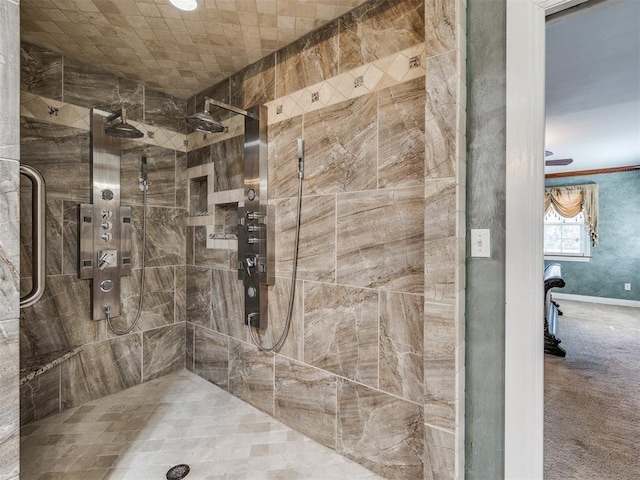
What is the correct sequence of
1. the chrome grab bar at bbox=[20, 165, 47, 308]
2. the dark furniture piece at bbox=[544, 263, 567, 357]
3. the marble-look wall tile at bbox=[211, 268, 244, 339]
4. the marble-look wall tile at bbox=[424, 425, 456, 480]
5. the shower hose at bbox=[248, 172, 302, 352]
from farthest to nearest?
the dark furniture piece at bbox=[544, 263, 567, 357] < the marble-look wall tile at bbox=[211, 268, 244, 339] < the shower hose at bbox=[248, 172, 302, 352] < the marble-look wall tile at bbox=[424, 425, 456, 480] < the chrome grab bar at bbox=[20, 165, 47, 308]

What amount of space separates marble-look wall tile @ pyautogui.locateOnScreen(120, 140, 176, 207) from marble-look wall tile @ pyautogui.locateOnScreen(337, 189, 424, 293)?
186 cm

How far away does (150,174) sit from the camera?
2816 millimetres

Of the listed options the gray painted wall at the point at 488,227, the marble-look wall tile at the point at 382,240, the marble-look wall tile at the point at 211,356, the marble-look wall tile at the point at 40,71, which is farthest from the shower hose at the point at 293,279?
the marble-look wall tile at the point at 40,71

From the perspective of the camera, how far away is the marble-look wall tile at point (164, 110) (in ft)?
9.21

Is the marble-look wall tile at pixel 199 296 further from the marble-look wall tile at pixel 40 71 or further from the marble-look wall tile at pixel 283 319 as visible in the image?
the marble-look wall tile at pixel 40 71

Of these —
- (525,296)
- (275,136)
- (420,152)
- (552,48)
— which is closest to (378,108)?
(420,152)

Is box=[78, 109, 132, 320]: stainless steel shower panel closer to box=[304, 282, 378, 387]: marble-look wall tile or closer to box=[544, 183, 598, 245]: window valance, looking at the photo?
box=[304, 282, 378, 387]: marble-look wall tile

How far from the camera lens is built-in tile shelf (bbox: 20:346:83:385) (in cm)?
188

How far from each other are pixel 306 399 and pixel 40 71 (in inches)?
115

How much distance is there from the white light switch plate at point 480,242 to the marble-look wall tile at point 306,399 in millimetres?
1141

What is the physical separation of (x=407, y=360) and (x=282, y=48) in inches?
84.9

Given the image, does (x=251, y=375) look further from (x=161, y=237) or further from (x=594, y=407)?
(x=594, y=407)

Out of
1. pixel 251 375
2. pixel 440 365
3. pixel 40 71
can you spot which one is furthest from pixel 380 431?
pixel 40 71

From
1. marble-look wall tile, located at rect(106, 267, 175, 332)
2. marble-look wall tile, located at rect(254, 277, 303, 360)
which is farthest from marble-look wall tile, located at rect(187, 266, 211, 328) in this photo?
marble-look wall tile, located at rect(254, 277, 303, 360)
